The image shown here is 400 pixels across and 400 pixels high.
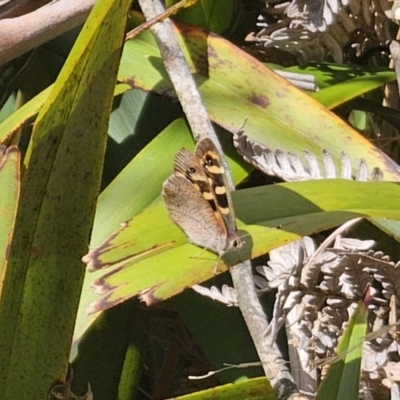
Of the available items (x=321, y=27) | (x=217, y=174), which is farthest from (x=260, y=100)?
(x=217, y=174)

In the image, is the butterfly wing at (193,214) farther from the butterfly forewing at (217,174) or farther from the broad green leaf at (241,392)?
the broad green leaf at (241,392)

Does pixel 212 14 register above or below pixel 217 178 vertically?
above

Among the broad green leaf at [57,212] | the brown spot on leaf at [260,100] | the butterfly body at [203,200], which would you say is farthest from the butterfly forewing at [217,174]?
the brown spot on leaf at [260,100]

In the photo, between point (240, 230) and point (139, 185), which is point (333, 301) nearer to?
point (240, 230)

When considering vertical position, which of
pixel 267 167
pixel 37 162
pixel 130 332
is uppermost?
pixel 37 162

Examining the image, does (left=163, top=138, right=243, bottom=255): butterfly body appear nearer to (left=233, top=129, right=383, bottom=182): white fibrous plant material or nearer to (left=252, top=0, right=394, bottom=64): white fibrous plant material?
(left=233, top=129, right=383, bottom=182): white fibrous plant material

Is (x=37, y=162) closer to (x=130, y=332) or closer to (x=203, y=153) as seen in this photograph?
(x=203, y=153)

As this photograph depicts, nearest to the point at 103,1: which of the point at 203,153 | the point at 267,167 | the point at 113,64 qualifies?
the point at 113,64
